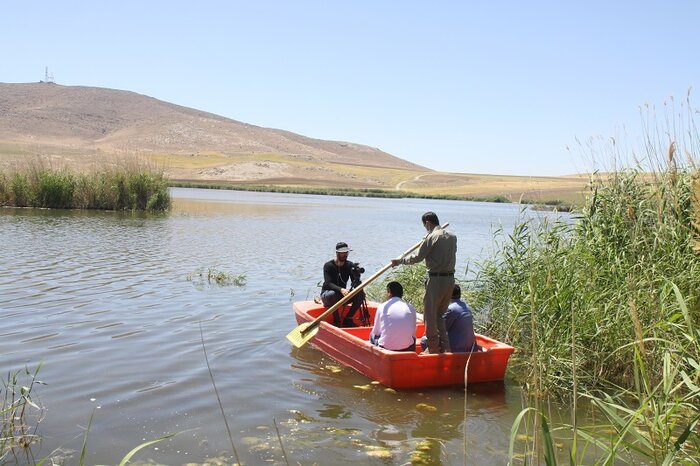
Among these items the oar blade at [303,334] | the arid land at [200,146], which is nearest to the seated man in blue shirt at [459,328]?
the oar blade at [303,334]

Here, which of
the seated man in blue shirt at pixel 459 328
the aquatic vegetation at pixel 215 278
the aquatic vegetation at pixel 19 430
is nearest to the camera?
the aquatic vegetation at pixel 19 430

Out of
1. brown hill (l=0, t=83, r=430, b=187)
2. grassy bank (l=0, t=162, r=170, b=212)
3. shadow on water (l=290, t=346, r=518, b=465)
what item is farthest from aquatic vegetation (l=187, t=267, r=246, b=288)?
brown hill (l=0, t=83, r=430, b=187)

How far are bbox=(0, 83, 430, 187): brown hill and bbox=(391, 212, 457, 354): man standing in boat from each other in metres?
87.0

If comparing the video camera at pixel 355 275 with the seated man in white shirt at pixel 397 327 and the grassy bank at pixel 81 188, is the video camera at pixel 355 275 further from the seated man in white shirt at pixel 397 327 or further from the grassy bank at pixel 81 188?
the grassy bank at pixel 81 188

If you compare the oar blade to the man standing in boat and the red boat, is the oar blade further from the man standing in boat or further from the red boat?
the man standing in boat

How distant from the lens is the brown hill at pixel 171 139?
10488 cm

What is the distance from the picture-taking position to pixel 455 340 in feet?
26.9

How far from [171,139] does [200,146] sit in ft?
18.5

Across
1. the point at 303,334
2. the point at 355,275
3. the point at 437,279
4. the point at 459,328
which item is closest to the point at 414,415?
the point at 459,328

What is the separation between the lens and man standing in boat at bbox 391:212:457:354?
8.04 m

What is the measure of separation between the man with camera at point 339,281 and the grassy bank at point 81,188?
22.4m

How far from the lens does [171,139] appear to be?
13175 cm

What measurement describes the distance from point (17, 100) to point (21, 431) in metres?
153

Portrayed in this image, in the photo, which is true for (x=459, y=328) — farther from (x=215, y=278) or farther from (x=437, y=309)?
(x=215, y=278)
